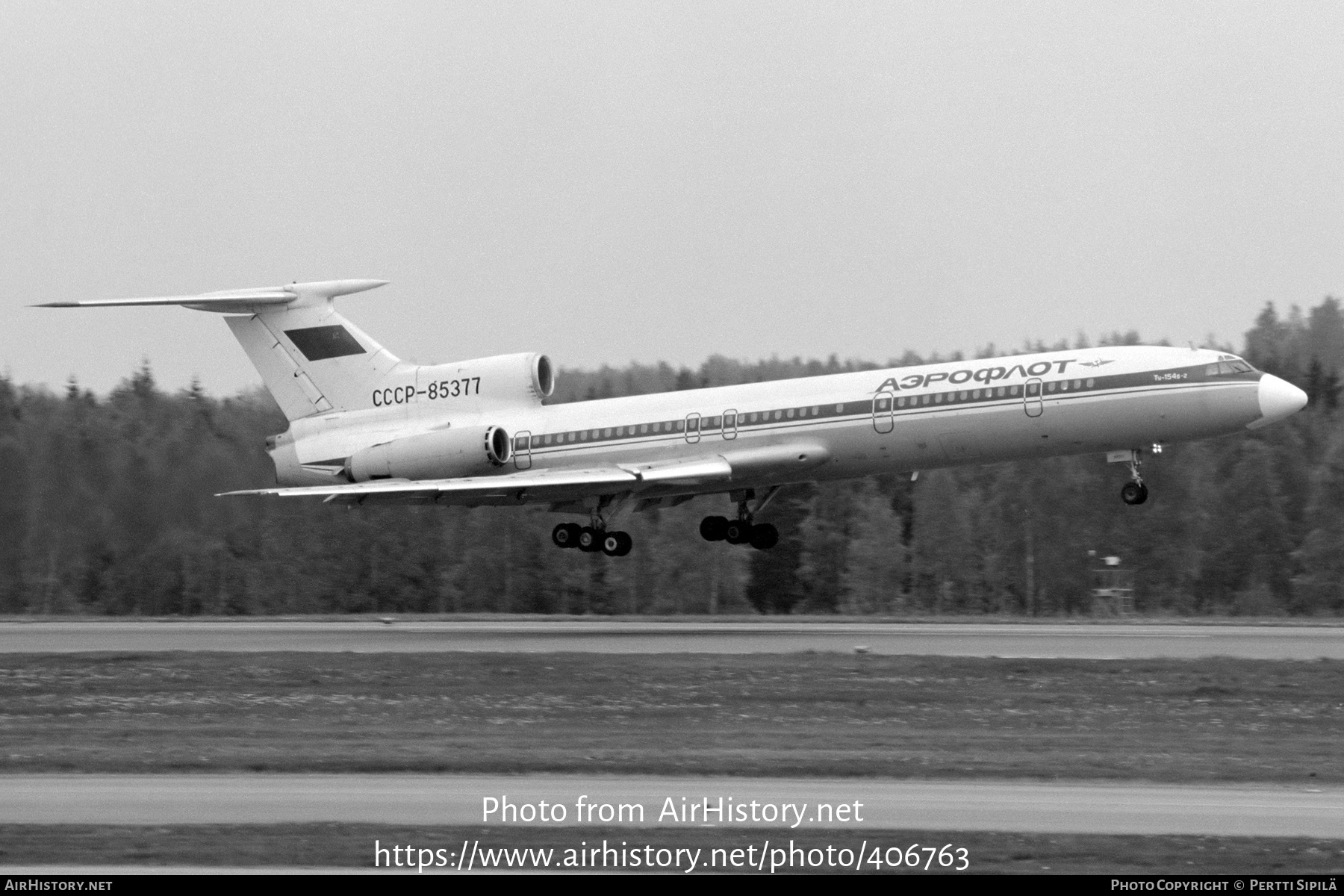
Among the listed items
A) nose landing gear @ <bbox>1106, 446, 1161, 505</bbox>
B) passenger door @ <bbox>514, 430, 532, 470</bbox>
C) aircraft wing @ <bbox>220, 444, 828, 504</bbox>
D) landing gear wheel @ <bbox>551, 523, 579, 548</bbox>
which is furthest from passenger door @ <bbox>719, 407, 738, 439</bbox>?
nose landing gear @ <bbox>1106, 446, 1161, 505</bbox>

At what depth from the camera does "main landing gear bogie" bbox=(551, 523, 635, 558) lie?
122 ft

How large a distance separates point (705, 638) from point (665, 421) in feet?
21.6

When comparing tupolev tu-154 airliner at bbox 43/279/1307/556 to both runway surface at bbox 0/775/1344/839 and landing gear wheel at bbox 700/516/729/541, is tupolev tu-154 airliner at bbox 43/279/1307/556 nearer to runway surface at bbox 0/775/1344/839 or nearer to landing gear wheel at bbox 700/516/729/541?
landing gear wheel at bbox 700/516/729/541

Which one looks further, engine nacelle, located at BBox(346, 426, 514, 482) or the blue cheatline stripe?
engine nacelle, located at BBox(346, 426, 514, 482)

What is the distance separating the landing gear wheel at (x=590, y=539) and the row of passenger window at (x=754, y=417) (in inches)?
79.7

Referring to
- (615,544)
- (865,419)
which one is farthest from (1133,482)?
(615,544)

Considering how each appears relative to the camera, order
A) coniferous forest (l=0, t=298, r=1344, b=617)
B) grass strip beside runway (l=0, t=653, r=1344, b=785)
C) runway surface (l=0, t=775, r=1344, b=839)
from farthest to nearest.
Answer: coniferous forest (l=0, t=298, r=1344, b=617)
grass strip beside runway (l=0, t=653, r=1344, b=785)
runway surface (l=0, t=775, r=1344, b=839)

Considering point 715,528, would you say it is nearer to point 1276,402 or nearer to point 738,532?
point 738,532

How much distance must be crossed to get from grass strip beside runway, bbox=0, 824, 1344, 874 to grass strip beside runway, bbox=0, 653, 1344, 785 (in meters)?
3.55

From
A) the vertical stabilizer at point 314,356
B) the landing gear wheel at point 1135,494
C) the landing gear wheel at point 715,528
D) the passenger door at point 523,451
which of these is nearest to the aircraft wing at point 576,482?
the passenger door at point 523,451

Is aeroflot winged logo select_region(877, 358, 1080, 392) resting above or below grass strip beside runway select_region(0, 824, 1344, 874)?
above

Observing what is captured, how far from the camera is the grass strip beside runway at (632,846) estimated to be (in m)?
12.5

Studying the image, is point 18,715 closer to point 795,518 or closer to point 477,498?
point 477,498

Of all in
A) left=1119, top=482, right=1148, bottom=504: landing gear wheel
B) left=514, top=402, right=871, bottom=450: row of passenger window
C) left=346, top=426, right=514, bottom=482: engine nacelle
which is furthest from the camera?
left=346, top=426, right=514, bottom=482: engine nacelle
